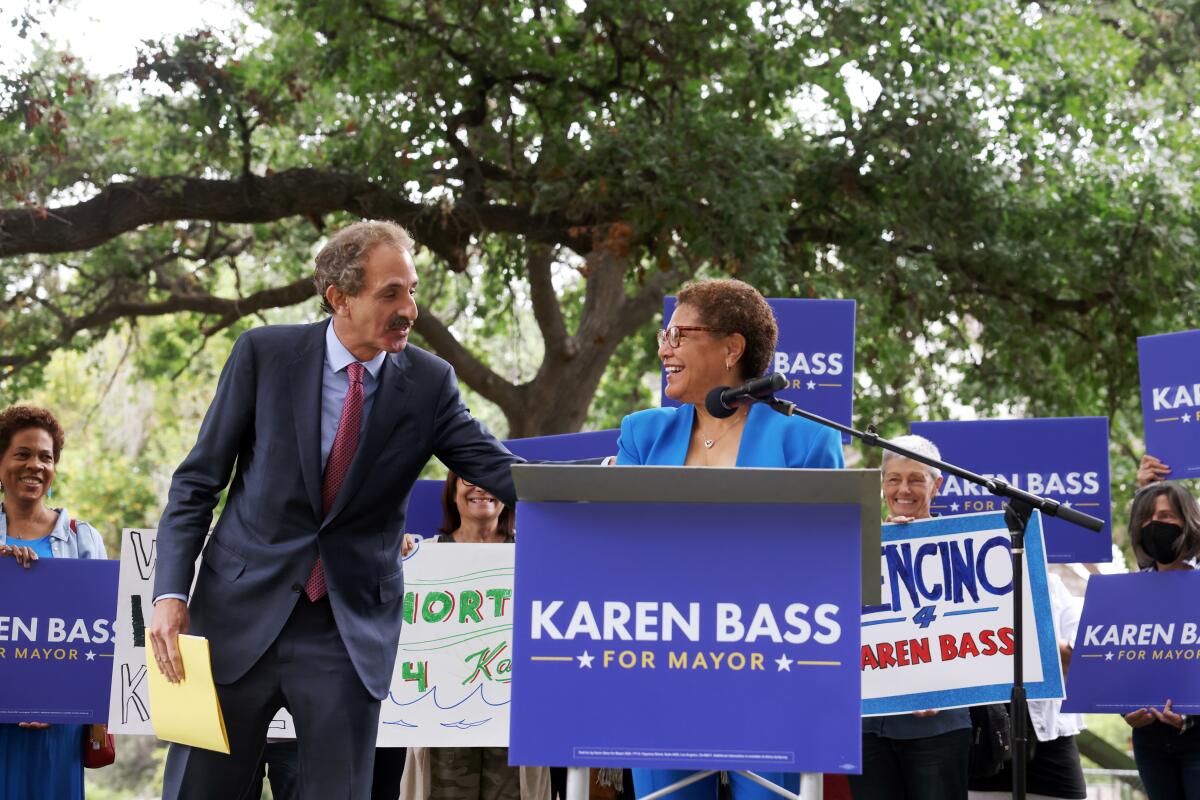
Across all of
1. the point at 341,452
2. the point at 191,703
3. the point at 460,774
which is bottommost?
the point at 460,774

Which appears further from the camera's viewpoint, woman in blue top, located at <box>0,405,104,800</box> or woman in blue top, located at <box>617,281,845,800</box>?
woman in blue top, located at <box>0,405,104,800</box>

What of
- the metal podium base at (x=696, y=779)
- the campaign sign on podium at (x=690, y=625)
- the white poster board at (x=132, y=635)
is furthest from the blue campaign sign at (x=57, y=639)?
the campaign sign on podium at (x=690, y=625)

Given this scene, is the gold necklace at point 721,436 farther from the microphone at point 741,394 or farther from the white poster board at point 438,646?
the white poster board at point 438,646

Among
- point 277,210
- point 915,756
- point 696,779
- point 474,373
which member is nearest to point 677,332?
point 696,779

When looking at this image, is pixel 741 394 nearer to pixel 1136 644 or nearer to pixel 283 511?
pixel 283 511

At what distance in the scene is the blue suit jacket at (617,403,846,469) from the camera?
135 inches

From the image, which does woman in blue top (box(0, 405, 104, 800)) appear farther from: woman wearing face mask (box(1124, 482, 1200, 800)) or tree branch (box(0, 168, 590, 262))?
tree branch (box(0, 168, 590, 262))

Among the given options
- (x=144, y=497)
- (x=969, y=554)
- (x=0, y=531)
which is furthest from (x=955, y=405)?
(x=144, y=497)

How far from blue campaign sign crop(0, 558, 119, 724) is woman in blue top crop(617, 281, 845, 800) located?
284cm

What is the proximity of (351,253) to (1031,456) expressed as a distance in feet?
14.2

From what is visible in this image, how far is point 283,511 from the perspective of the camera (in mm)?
3430

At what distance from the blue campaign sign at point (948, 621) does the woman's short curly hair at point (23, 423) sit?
3.41 m

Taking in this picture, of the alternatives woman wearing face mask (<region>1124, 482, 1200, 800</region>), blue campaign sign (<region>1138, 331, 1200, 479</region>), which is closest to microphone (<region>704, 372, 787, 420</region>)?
woman wearing face mask (<region>1124, 482, 1200, 800</region>)

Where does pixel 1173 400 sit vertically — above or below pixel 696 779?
above
